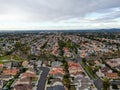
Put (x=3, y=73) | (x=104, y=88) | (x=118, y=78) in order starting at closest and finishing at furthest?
(x=104, y=88), (x=118, y=78), (x=3, y=73)

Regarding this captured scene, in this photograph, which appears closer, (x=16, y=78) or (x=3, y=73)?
(x=16, y=78)

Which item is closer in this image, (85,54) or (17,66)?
(17,66)

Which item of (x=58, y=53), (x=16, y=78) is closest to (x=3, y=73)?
(x=16, y=78)

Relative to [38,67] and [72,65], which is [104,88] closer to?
[72,65]

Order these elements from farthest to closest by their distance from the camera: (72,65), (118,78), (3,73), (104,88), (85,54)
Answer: (85,54) < (72,65) < (3,73) < (118,78) < (104,88)

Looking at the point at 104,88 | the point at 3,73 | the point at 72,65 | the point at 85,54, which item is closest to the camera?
the point at 104,88

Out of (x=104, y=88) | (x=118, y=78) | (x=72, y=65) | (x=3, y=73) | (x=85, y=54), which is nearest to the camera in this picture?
(x=104, y=88)

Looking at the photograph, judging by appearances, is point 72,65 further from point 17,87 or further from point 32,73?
point 17,87

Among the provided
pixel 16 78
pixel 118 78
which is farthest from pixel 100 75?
pixel 16 78
